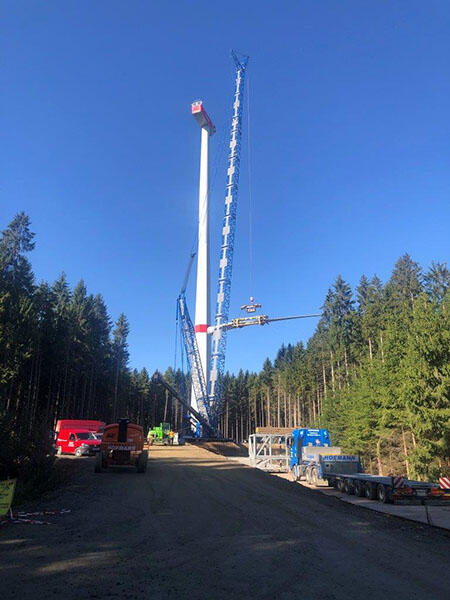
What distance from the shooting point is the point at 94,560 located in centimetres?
762

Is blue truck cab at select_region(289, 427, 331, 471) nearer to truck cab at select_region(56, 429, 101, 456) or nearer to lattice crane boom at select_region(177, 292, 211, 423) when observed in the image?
truck cab at select_region(56, 429, 101, 456)

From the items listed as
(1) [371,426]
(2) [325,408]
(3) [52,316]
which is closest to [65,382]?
(3) [52,316]

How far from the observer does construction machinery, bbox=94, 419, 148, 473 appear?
915 inches

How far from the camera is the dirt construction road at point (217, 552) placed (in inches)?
251

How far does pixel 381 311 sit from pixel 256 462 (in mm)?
33440

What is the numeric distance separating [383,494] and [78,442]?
80.9ft

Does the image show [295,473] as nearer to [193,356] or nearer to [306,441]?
[306,441]

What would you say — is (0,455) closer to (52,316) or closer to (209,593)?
(209,593)

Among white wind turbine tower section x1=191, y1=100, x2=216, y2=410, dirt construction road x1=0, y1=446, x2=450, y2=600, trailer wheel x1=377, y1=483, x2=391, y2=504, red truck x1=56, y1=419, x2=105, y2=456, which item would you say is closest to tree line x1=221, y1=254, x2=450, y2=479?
trailer wheel x1=377, y1=483, x2=391, y2=504

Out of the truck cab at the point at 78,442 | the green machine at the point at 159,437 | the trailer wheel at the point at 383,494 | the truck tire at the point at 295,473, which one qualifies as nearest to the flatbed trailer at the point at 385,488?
the trailer wheel at the point at 383,494

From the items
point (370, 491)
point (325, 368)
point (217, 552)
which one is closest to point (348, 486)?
point (370, 491)

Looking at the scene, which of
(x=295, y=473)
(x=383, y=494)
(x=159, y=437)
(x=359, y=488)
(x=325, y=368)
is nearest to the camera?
(x=383, y=494)

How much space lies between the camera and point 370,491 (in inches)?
722

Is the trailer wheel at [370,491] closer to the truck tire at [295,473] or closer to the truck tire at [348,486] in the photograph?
the truck tire at [348,486]
